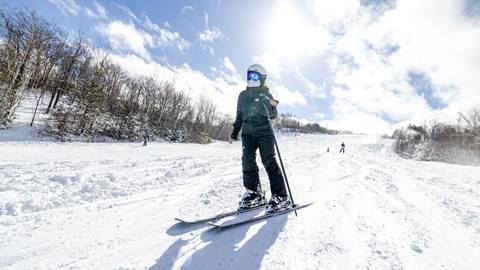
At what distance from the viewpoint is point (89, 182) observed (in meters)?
3.88

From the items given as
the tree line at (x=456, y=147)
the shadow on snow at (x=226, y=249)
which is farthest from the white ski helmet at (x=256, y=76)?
the tree line at (x=456, y=147)

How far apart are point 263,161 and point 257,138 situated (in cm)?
35

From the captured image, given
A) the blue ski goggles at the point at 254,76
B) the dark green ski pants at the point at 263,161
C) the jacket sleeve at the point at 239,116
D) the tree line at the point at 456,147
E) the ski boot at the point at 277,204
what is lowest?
the ski boot at the point at 277,204

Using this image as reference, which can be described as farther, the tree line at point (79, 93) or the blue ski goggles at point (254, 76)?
the tree line at point (79, 93)

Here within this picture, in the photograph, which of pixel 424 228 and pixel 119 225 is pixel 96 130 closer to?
pixel 119 225

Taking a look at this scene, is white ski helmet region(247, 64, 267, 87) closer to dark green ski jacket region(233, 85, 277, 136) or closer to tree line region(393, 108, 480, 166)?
dark green ski jacket region(233, 85, 277, 136)

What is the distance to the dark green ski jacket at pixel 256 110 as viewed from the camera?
344 centimetres

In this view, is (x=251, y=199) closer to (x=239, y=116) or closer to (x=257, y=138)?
(x=257, y=138)

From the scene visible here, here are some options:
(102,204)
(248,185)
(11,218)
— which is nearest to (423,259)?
(248,185)

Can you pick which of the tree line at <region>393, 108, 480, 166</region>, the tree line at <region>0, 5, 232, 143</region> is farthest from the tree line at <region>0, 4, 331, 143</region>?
the tree line at <region>393, 108, 480, 166</region>

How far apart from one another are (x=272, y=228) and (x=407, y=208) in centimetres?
248

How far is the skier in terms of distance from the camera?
333cm

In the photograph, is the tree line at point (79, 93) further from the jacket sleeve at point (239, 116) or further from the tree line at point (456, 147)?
the tree line at point (456, 147)

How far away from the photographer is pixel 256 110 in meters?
3.45
